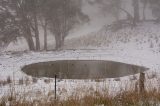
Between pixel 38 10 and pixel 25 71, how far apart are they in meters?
11.0

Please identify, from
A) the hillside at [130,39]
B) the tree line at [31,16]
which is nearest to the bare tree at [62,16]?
the tree line at [31,16]

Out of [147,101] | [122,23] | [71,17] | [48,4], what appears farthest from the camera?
[122,23]

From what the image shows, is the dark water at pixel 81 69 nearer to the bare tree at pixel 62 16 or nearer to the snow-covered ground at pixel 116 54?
the snow-covered ground at pixel 116 54

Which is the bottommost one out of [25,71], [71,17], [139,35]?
[25,71]

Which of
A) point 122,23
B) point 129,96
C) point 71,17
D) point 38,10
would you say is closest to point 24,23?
point 38,10

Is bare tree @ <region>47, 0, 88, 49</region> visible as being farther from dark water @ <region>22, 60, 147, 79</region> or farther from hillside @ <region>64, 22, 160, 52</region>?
dark water @ <region>22, 60, 147, 79</region>

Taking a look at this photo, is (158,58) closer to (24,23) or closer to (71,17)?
(71,17)

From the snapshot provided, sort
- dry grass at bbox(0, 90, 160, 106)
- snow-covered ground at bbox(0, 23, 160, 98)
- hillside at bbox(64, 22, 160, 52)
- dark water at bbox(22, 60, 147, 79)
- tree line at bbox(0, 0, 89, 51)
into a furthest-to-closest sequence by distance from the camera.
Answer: hillside at bbox(64, 22, 160, 52)
tree line at bbox(0, 0, 89, 51)
snow-covered ground at bbox(0, 23, 160, 98)
dark water at bbox(22, 60, 147, 79)
dry grass at bbox(0, 90, 160, 106)

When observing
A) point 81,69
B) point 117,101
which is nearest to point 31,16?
point 81,69

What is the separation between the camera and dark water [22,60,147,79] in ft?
47.8

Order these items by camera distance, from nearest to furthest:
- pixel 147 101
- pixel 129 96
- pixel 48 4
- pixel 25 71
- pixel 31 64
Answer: pixel 147 101 < pixel 129 96 < pixel 25 71 < pixel 31 64 < pixel 48 4

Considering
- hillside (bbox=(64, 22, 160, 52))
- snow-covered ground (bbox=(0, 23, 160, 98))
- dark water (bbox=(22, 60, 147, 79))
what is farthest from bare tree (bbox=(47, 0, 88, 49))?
dark water (bbox=(22, 60, 147, 79))

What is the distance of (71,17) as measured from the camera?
89.9 feet

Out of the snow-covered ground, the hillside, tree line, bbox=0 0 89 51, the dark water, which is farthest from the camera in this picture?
the hillside
